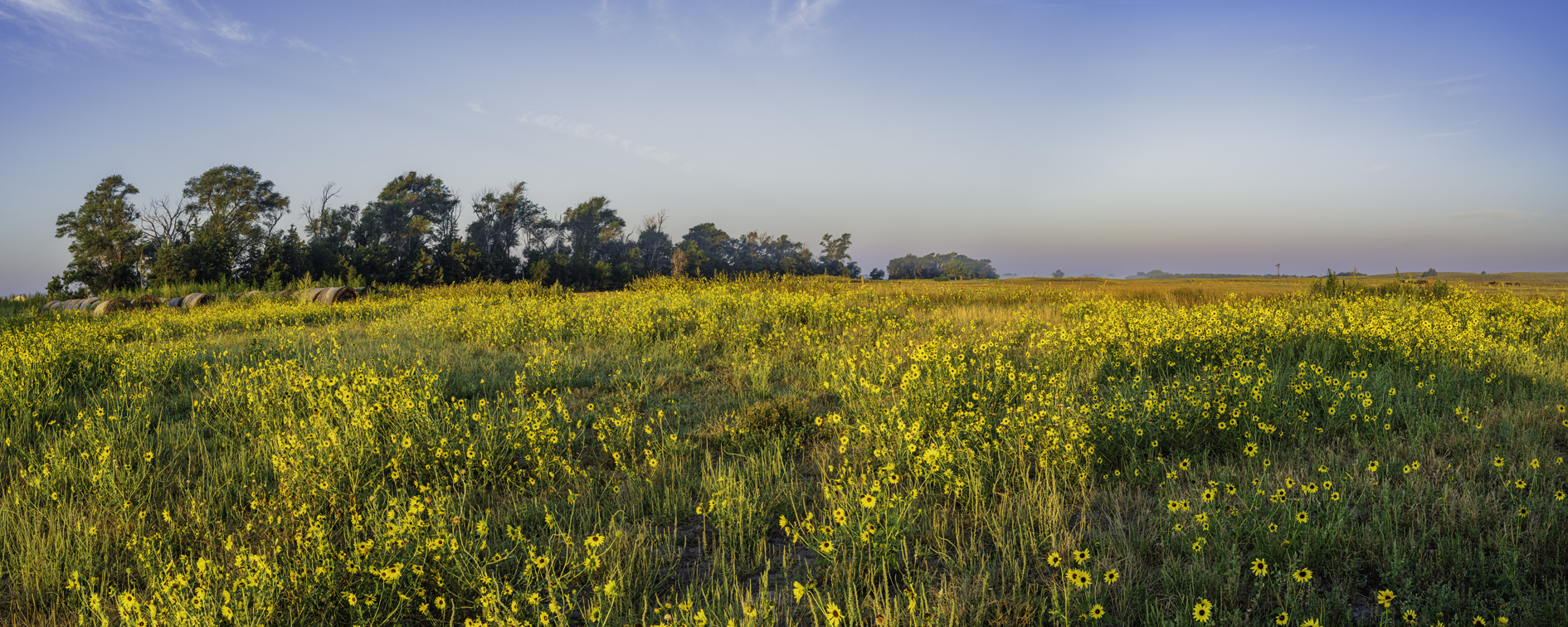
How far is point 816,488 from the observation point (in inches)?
140

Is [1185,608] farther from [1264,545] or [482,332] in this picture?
[482,332]

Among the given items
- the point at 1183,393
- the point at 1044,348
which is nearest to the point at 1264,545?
the point at 1183,393

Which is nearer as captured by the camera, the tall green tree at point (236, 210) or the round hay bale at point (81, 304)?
the round hay bale at point (81, 304)

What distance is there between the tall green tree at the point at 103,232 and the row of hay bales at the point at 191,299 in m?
14.1

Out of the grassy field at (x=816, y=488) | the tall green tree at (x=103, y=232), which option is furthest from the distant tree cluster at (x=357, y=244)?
the grassy field at (x=816, y=488)

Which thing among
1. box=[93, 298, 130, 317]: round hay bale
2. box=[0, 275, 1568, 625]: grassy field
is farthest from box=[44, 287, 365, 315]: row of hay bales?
box=[0, 275, 1568, 625]: grassy field

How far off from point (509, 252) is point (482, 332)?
1544 inches

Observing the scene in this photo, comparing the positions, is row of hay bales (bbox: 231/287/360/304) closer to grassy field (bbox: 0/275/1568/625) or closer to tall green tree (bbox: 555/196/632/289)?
grassy field (bbox: 0/275/1568/625)

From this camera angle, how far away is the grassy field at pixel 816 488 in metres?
2.33

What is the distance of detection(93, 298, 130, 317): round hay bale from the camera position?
14086 mm

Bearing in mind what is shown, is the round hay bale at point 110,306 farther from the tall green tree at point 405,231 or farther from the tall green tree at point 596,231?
the tall green tree at point 596,231

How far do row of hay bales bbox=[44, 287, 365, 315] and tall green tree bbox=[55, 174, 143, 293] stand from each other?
46.4 ft

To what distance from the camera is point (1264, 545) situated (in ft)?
8.16

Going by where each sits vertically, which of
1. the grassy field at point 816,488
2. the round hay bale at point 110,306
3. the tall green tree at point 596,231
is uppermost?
the tall green tree at point 596,231
